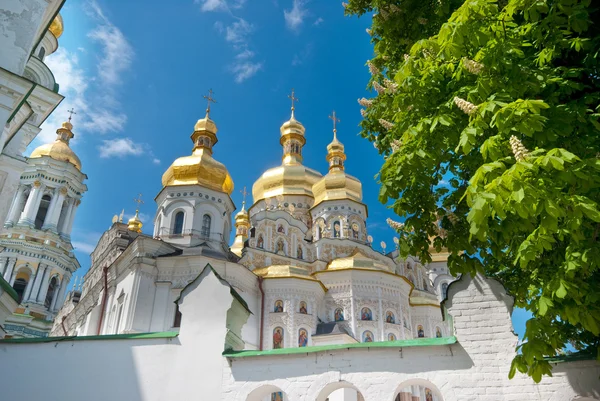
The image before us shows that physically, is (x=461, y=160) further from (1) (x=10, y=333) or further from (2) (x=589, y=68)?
(1) (x=10, y=333)

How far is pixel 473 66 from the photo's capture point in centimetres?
480

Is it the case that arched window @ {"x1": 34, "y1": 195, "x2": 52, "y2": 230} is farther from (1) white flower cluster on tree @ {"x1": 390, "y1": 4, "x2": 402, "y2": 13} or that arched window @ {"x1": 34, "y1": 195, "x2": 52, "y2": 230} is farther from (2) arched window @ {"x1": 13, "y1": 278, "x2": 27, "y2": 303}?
(1) white flower cluster on tree @ {"x1": 390, "y1": 4, "x2": 402, "y2": 13}

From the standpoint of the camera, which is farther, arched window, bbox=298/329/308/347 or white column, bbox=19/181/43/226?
white column, bbox=19/181/43/226

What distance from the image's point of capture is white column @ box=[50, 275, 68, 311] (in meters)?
32.7

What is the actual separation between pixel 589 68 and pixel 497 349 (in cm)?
349

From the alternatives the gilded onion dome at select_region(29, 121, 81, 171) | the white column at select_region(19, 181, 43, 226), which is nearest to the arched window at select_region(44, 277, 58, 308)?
the white column at select_region(19, 181, 43, 226)

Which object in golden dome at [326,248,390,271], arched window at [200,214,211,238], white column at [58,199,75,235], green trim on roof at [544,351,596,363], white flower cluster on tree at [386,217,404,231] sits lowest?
green trim on roof at [544,351,596,363]

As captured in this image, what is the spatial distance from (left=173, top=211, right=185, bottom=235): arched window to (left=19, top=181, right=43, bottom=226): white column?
39.0ft

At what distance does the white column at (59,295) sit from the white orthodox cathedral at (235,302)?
0.12 m

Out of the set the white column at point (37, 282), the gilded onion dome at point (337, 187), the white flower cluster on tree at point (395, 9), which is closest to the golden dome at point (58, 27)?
the white column at point (37, 282)

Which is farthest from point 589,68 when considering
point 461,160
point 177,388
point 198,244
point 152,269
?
point 198,244

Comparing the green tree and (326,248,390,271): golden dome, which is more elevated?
(326,248,390,271): golden dome

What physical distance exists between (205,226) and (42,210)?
14.2m

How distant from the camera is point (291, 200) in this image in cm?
3572
